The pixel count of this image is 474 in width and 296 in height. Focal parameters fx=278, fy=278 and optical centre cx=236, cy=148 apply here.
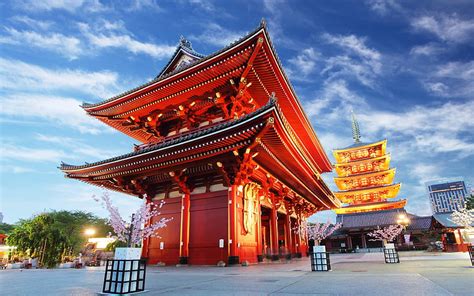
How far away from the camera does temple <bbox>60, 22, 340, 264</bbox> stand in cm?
1405

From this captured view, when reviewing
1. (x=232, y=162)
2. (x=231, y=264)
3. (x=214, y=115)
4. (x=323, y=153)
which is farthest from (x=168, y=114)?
(x=323, y=153)

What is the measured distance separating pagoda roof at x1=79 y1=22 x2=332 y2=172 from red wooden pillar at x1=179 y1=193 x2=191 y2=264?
642cm

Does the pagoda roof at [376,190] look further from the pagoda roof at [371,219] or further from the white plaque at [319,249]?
the white plaque at [319,249]

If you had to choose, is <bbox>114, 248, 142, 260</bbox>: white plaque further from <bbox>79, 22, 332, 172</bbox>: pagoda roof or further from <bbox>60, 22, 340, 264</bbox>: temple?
<bbox>79, 22, 332, 172</bbox>: pagoda roof

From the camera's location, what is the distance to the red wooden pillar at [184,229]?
15.6m

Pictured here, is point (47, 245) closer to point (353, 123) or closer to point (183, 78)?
point (183, 78)

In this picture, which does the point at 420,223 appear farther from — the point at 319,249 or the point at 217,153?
the point at 217,153

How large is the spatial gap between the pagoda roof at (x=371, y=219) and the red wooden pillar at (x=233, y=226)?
38.2 meters

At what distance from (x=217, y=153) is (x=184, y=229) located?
526 cm

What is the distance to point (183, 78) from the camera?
16.8m

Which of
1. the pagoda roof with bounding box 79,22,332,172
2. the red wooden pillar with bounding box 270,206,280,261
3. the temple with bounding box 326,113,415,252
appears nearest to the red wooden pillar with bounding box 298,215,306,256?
the red wooden pillar with bounding box 270,206,280,261

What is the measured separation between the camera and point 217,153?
46.2 feet

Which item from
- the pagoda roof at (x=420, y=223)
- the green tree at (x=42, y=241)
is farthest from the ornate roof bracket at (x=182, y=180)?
the pagoda roof at (x=420, y=223)

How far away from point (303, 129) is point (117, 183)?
15733 millimetres
